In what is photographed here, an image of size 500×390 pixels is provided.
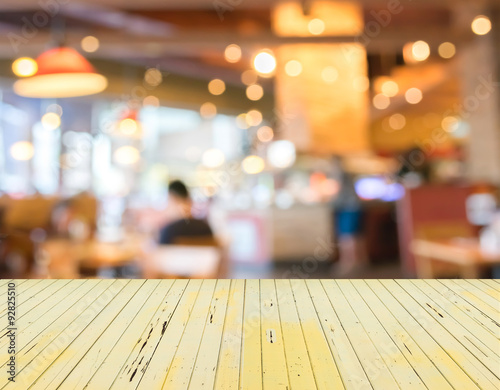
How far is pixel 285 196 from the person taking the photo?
927 cm

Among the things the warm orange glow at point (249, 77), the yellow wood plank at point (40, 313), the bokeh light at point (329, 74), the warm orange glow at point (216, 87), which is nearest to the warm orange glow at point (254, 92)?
the warm orange glow at point (249, 77)

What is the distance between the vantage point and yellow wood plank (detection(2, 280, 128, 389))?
6.21ft

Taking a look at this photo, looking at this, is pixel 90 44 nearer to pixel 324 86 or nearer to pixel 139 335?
pixel 324 86

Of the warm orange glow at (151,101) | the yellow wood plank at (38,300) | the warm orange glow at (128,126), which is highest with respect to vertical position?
the warm orange glow at (151,101)

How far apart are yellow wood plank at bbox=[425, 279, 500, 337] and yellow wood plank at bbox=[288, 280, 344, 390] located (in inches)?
35.0

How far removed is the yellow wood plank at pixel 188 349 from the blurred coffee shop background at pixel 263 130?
0.75 ft

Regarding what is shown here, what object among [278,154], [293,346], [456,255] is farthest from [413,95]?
[293,346]

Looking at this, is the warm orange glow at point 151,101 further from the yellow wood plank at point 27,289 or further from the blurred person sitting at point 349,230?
the yellow wood plank at point 27,289

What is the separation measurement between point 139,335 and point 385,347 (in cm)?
Result: 120

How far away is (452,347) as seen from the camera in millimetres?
2137

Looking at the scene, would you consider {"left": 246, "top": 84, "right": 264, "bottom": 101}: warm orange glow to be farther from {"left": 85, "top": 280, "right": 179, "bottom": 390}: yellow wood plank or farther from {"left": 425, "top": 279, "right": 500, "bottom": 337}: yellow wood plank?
{"left": 85, "top": 280, "right": 179, "bottom": 390}: yellow wood plank

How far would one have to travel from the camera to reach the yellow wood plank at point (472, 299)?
8.76 feet

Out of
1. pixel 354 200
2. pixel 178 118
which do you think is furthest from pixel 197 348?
pixel 178 118

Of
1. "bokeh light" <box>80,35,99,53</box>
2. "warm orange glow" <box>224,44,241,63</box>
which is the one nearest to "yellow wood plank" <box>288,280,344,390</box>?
"bokeh light" <box>80,35,99,53</box>
